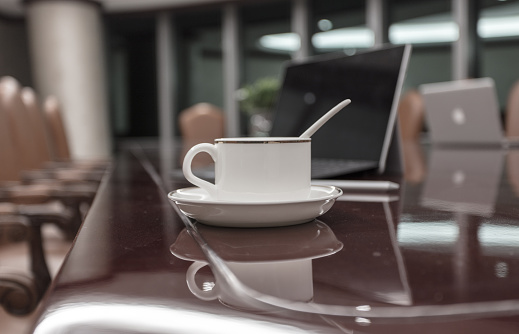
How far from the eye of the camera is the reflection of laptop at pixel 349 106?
0.86 metres

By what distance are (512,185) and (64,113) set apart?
20.0ft

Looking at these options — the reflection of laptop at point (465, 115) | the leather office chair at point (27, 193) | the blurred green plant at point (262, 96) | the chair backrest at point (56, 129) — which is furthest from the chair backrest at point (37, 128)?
the reflection of laptop at point (465, 115)

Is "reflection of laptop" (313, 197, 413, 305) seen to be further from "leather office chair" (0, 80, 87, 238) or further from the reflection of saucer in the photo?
"leather office chair" (0, 80, 87, 238)

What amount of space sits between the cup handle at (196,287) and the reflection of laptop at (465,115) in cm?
170

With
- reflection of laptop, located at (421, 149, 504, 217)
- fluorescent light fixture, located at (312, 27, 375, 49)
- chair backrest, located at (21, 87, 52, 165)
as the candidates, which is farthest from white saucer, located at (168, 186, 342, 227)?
fluorescent light fixture, located at (312, 27, 375, 49)

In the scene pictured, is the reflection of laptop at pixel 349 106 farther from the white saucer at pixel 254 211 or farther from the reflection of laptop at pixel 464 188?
the white saucer at pixel 254 211

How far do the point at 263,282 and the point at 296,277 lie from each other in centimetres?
2

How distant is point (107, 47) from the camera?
7.05 metres

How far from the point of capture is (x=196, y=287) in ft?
0.83

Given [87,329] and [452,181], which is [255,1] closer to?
[452,181]

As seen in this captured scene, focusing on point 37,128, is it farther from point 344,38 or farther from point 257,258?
point 344,38

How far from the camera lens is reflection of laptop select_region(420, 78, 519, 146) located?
1.78 m

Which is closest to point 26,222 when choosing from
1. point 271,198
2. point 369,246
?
point 271,198

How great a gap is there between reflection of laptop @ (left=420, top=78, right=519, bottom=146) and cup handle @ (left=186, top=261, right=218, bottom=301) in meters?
1.70
